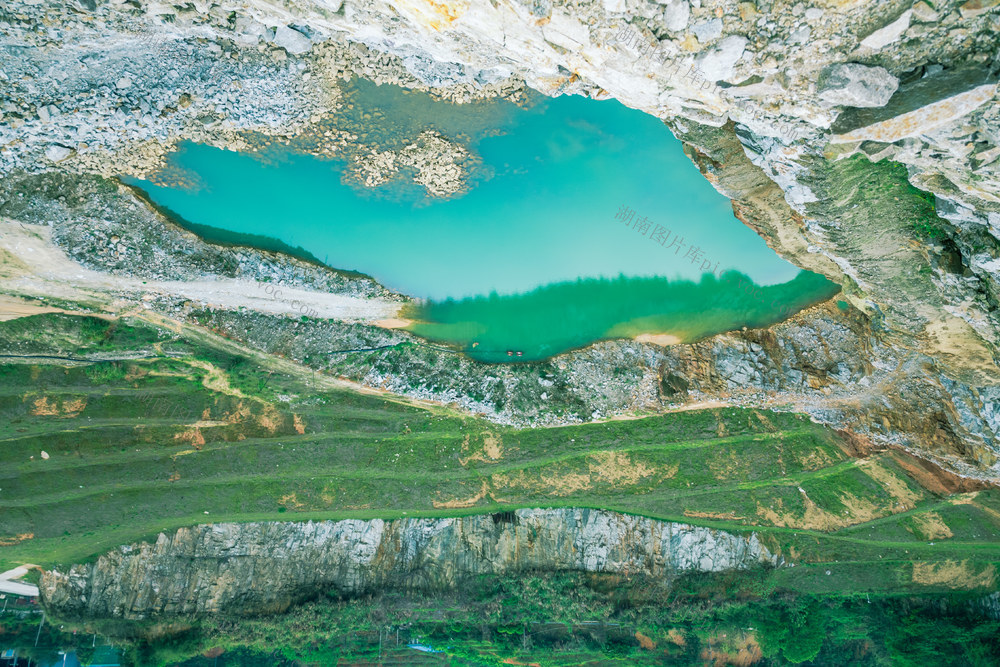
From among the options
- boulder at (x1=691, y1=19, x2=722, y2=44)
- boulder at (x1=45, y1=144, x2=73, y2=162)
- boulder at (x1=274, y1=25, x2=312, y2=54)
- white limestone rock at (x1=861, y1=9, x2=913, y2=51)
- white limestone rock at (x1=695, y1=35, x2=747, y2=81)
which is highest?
boulder at (x1=274, y1=25, x2=312, y2=54)

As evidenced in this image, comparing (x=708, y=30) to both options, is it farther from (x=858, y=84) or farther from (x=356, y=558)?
(x=356, y=558)

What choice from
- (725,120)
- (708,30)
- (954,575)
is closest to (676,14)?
(708,30)

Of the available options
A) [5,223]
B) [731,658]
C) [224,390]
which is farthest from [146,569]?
[731,658]

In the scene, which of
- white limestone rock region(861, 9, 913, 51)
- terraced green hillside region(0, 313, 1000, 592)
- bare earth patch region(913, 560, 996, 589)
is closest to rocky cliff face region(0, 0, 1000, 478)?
white limestone rock region(861, 9, 913, 51)

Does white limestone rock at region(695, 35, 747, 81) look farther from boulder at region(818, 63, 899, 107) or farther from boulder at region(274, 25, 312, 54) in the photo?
boulder at region(274, 25, 312, 54)

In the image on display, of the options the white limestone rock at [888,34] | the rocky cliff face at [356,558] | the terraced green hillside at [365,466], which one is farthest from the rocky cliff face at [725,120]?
the rocky cliff face at [356,558]

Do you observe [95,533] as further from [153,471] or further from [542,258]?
[542,258]
